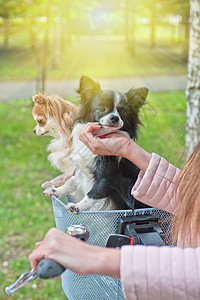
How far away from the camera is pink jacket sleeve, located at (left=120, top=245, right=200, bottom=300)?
876mm

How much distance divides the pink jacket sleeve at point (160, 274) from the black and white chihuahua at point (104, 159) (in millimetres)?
403

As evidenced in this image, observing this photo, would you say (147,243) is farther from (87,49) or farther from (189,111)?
(87,49)

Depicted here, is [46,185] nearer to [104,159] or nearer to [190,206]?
[104,159]

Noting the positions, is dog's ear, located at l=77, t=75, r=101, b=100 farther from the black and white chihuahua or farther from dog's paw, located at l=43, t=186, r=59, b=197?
dog's paw, located at l=43, t=186, r=59, b=197

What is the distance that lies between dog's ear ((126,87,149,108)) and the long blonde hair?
25 centimetres

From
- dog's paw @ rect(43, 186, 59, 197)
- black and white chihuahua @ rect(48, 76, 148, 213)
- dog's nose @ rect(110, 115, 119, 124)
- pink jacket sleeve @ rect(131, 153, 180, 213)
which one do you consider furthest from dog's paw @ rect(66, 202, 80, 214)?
dog's nose @ rect(110, 115, 119, 124)

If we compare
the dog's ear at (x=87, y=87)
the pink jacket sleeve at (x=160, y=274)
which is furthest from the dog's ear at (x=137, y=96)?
the pink jacket sleeve at (x=160, y=274)

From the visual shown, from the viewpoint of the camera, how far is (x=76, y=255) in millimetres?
872

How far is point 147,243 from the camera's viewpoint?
1.23m

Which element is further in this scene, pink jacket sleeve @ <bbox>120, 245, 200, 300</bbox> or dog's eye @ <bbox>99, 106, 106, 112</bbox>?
dog's eye @ <bbox>99, 106, 106, 112</bbox>

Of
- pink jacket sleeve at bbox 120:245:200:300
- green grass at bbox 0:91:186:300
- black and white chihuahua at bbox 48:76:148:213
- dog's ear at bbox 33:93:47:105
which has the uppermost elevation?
dog's ear at bbox 33:93:47:105

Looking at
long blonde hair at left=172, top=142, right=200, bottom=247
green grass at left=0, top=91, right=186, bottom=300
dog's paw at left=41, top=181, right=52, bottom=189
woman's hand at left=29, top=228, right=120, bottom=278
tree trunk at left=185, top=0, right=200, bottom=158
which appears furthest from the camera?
tree trunk at left=185, top=0, right=200, bottom=158

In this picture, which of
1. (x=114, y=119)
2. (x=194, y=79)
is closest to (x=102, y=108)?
(x=114, y=119)

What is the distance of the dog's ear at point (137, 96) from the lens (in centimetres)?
125
